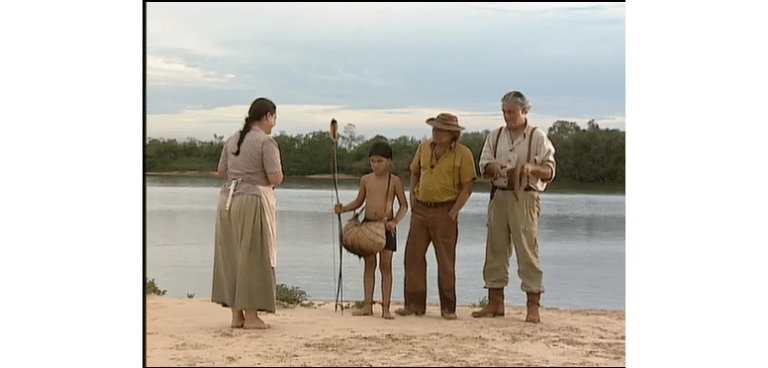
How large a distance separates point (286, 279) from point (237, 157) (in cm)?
85

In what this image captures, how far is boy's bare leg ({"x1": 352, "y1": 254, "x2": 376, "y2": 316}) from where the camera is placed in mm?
6859

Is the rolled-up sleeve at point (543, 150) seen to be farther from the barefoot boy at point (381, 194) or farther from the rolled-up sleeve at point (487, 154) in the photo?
the barefoot boy at point (381, 194)

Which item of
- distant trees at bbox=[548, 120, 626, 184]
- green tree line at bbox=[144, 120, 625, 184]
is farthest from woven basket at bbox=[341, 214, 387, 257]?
distant trees at bbox=[548, 120, 626, 184]

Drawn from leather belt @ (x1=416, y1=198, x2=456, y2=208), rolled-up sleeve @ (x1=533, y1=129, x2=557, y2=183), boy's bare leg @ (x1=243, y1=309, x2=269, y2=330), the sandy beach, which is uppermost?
rolled-up sleeve @ (x1=533, y1=129, x2=557, y2=183)

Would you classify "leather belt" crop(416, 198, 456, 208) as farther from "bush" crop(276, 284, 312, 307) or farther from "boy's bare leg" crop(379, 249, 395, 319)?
"bush" crop(276, 284, 312, 307)

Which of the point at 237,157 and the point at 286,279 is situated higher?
the point at 237,157

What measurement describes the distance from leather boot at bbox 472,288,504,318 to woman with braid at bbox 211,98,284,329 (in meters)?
1.31

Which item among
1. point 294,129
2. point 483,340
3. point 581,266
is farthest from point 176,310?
point 581,266

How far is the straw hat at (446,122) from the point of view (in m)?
6.82

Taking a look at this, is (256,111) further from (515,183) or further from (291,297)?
(515,183)

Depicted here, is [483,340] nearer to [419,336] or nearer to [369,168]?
[419,336]

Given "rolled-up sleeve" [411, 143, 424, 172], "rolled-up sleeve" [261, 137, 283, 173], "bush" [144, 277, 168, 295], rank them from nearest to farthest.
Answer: "rolled-up sleeve" [261, 137, 283, 173]
"rolled-up sleeve" [411, 143, 424, 172]
"bush" [144, 277, 168, 295]
